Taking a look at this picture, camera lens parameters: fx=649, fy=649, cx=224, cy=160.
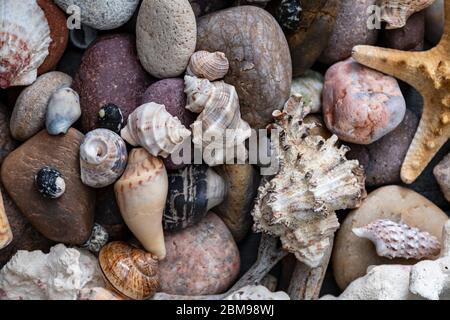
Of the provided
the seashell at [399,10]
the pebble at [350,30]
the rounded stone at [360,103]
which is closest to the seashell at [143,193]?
the rounded stone at [360,103]

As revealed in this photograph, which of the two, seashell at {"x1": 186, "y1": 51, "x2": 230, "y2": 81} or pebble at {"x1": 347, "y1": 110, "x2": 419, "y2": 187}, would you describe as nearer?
seashell at {"x1": 186, "y1": 51, "x2": 230, "y2": 81}

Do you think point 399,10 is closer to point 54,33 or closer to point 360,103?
point 360,103

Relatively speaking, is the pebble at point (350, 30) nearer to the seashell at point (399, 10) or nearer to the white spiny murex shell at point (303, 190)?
the seashell at point (399, 10)

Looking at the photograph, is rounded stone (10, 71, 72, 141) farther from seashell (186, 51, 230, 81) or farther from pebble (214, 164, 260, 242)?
pebble (214, 164, 260, 242)

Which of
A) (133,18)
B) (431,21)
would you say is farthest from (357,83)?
(133,18)

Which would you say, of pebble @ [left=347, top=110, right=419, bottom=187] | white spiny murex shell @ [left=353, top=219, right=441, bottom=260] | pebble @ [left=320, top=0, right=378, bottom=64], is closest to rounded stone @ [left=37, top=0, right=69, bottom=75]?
pebble @ [left=320, top=0, right=378, bottom=64]

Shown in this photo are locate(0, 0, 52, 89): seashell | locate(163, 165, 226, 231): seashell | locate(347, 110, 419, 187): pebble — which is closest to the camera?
locate(0, 0, 52, 89): seashell
